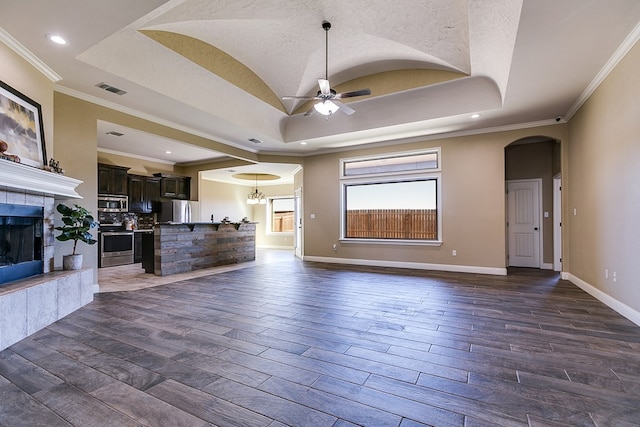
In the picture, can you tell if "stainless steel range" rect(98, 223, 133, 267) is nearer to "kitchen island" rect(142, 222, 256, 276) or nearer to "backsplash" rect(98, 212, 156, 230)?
"backsplash" rect(98, 212, 156, 230)

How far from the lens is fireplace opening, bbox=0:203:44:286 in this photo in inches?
122

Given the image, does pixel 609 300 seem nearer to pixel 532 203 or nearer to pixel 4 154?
pixel 532 203

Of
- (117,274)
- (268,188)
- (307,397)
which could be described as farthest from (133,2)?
(268,188)

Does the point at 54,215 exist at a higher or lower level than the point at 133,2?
lower

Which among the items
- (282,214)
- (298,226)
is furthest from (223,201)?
(298,226)

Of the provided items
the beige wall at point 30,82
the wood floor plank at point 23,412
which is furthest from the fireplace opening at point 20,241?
the wood floor plank at point 23,412

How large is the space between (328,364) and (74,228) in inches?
148

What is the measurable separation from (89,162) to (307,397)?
4576 millimetres

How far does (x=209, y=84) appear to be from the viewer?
194 inches

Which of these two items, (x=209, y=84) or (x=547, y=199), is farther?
(x=547, y=199)

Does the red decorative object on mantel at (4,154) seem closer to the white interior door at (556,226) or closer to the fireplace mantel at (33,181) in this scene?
the fireplace mantel at (33,181)

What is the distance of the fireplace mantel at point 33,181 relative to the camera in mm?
2834

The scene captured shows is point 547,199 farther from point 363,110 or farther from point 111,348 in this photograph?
point 111,348

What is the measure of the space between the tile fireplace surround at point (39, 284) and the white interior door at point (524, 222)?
819 cm
